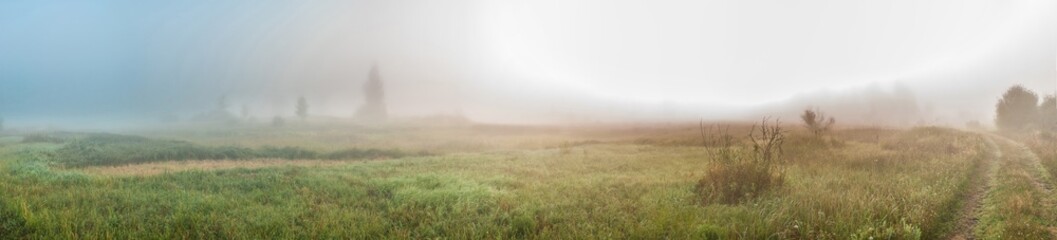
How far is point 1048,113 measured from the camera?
29656mm

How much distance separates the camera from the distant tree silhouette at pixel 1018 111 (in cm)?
3394

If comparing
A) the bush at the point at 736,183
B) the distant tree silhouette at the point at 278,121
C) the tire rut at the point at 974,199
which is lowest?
the tire rut at the point at 974,199

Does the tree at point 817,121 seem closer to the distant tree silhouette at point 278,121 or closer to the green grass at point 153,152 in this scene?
the green grass at point 153,152

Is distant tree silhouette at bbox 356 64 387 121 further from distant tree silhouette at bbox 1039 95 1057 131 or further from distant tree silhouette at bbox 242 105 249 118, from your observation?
distant tree silhouette at bbox 1039 95 1057 131

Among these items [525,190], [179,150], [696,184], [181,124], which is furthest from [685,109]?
[181,124]

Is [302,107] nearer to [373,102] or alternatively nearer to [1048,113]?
[373,102]

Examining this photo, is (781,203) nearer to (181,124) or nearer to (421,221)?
(421,221)

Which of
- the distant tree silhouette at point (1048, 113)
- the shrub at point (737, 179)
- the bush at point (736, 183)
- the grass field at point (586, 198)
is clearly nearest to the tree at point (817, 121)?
the grass field at point (586, 198)

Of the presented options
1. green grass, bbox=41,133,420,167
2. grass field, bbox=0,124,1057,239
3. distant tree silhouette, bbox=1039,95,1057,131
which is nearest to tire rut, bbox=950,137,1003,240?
grass field, bbox=0,124,1057,239

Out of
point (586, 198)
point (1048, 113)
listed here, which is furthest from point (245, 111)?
point (1048, 113)

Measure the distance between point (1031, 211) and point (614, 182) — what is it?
937cm

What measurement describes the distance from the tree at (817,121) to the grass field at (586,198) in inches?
18.2

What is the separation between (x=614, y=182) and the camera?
15.4 metres

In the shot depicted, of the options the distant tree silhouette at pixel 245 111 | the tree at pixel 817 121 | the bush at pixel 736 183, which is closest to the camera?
→ the bush at pixel 736 183
